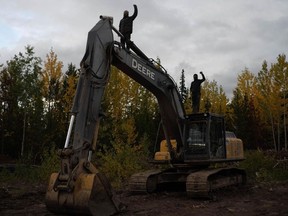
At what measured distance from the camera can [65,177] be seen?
790 cm

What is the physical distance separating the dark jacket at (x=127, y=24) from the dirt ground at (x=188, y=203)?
4439 mm

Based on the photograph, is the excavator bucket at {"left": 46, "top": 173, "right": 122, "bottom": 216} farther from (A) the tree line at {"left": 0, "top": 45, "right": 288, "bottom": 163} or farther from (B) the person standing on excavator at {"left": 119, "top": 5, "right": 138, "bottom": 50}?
(A) the tree line at {"left": 0, "top": 45, "right": 288, "bottom": 163}

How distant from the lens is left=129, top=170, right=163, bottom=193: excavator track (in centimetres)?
1199

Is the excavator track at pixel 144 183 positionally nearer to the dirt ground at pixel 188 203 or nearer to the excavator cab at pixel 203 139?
the dirt ground at pixel 188 203

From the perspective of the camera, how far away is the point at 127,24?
32.9 feet

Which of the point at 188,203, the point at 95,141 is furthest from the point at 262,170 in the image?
the point at 95,141

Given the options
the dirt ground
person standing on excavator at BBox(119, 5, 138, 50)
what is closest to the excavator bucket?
the dirt ground

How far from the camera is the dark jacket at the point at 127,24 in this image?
32.9 ft

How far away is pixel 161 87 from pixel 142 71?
3.50 feet

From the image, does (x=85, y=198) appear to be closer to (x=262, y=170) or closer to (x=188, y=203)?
(x=188, y=203)

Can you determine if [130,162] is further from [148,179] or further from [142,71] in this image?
[142,71]

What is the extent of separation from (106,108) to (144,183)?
21211mm

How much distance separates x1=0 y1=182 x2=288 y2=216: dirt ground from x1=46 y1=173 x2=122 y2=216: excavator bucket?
2.30 ft

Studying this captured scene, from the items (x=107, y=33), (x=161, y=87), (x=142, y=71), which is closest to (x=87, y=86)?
(x=107, y=33)
